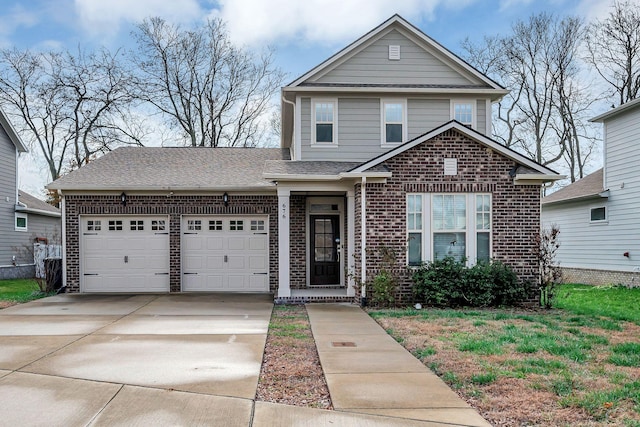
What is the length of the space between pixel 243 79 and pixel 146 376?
25.4 m

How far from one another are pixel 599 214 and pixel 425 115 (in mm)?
7574

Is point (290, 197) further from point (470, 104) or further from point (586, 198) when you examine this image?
point (586, 198)

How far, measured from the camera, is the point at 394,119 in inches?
544

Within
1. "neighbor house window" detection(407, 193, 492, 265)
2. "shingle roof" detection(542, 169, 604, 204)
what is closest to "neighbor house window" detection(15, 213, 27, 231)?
"neighbor house window" detection(407, 193, 492, 265)

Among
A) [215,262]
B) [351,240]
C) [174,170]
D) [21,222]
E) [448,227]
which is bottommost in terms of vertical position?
[215,262]

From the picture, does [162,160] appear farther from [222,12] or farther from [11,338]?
[222,12]

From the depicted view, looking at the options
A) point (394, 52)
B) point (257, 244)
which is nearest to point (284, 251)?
point (257, 244)

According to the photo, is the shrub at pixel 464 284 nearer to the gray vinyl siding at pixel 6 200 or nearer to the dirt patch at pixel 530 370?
the dirt patch at pixel 530 370

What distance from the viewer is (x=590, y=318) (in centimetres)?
974

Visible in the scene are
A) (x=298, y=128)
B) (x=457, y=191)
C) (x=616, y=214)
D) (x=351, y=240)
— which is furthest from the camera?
(x=616, y=214)

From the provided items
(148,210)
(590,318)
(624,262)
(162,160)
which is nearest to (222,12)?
(162,160)

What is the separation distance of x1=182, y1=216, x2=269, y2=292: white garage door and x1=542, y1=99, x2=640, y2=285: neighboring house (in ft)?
35.0

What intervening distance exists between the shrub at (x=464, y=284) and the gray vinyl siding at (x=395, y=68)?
5.39 m

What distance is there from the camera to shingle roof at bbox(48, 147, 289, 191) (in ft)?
44.4
